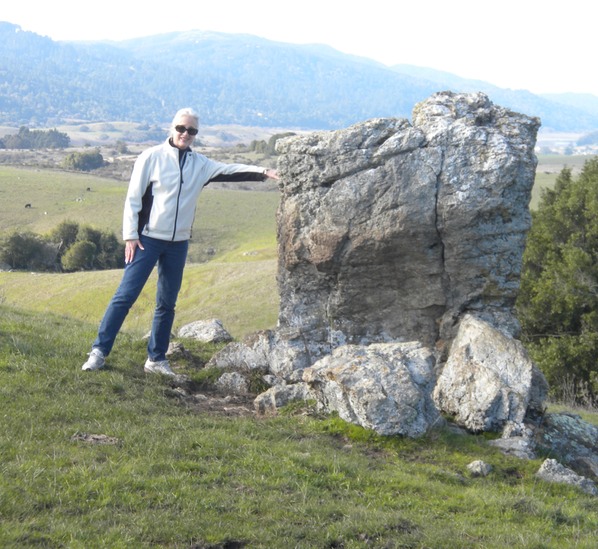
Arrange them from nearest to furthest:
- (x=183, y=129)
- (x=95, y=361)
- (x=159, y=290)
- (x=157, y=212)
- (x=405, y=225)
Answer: (x=183, y=129) < (x=157, y=212) < (x=95, y=361) < (x=159, y=290) < (x=405, y=225)

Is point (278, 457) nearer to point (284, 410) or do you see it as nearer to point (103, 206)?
point (284, 410)

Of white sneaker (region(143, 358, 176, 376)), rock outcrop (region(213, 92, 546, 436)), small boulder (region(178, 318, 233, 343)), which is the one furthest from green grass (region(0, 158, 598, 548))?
small boulder (region(178, 318, 233, 343))

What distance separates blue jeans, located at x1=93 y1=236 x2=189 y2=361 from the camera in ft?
39.2

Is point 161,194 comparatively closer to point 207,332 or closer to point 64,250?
point 207,332

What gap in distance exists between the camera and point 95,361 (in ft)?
39.3

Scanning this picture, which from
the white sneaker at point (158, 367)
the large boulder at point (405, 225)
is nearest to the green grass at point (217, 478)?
the white sneaker at point (158, 367)

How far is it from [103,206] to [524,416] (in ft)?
349

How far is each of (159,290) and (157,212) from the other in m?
1.50

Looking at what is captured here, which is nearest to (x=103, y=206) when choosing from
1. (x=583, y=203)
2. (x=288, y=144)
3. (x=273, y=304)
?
(x=273, y=304)

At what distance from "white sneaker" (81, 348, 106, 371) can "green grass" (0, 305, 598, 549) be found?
19 cm

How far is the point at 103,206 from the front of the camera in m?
112

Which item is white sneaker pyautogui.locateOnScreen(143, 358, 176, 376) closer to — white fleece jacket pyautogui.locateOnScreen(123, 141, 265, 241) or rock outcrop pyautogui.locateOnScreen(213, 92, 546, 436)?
rock outcrop pyautogui.locateOnScreen(213, 92, 546, 436)

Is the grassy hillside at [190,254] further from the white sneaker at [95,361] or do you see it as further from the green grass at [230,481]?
the green grass at [230,481]

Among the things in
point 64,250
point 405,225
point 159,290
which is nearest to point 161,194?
point 159,290
